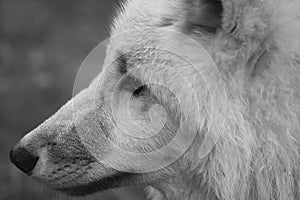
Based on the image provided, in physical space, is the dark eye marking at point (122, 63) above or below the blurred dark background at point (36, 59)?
above

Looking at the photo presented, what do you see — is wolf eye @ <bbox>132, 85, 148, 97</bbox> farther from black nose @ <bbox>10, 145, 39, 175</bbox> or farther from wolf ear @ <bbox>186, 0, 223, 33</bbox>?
black nose @ <bbox>10, 145, 39, 175</bbox>

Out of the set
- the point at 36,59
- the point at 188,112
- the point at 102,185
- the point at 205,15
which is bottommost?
the point at 36,59

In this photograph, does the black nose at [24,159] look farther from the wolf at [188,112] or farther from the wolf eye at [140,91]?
the wolf eye at [140,91]

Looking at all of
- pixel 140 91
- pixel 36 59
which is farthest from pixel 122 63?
pixel 36 59

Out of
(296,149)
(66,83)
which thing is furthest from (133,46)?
(66,83)

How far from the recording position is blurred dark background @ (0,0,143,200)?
6.94m

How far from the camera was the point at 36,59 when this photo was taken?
29.5 feet

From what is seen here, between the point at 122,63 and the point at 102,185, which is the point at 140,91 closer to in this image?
the point at 122,63

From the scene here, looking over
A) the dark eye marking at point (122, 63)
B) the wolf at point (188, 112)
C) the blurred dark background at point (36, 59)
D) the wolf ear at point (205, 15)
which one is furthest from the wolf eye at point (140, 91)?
the blurred dark background at point (36, 59)

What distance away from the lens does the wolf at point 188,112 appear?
309 cm

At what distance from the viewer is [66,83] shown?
8.61 m

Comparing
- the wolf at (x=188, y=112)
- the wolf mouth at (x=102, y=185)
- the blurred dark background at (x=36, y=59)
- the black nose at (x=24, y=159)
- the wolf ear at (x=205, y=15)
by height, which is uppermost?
the wolf ear at (x=205, y=15)

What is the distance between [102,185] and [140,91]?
0.53m

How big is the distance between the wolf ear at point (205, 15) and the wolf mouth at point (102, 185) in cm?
82
